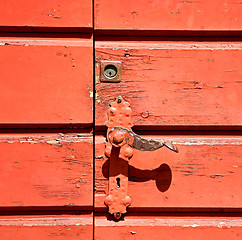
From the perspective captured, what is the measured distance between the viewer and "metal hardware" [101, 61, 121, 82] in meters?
0.92

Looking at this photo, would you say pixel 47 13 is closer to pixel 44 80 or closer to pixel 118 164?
pixel 44 80

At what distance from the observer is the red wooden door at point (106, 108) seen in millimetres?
919

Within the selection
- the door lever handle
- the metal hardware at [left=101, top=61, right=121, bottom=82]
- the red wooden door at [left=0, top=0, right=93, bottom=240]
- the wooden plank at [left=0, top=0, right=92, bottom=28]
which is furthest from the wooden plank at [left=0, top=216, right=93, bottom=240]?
the wooden plank at [left=0, top=0, right=92, bottom=28]

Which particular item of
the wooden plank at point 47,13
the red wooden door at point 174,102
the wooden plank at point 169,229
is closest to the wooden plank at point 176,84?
the red wooden door at point 174,102

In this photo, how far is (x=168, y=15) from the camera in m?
0.93

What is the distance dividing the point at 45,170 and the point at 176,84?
0.53 metres

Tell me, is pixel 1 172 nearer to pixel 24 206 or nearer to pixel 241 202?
pixel 24 206

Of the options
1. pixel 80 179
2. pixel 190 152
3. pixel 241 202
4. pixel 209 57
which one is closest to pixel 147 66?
pixel 209 57

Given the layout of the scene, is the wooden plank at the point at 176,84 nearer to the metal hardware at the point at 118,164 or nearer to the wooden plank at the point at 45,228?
the metal hardware at the point at 118,164

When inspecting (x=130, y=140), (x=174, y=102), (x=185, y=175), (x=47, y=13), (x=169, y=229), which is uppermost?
(x=47, y=13)

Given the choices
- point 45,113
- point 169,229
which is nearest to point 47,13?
point 45,113

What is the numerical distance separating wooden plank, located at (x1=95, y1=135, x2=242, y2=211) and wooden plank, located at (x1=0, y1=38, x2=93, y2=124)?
0.53ft

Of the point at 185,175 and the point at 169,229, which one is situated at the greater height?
the point at 185,175

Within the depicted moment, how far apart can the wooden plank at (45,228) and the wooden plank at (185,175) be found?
0.10 m
